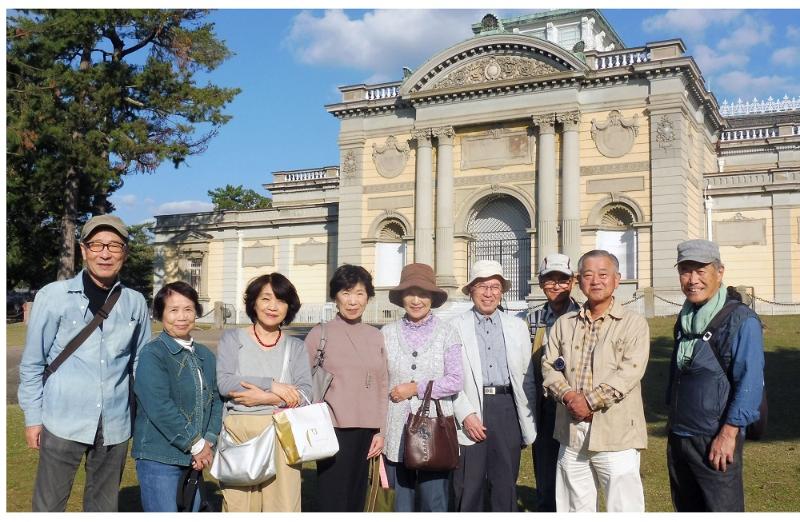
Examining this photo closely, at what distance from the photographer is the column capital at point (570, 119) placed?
82.4ft

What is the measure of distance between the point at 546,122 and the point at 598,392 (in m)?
21.9

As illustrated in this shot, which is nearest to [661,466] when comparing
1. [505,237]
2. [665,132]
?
[665,132]

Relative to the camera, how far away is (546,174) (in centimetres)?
2541

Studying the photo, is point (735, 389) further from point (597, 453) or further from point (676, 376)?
point (597, 453)

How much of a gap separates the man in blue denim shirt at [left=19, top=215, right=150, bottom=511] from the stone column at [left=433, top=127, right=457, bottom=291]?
22260 mm

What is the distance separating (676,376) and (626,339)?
0.43 m

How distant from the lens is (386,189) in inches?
1128

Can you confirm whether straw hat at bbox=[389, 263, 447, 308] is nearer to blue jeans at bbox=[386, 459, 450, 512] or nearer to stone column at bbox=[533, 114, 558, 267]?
blue jeans at bbox=[386, 459, 450, 512]

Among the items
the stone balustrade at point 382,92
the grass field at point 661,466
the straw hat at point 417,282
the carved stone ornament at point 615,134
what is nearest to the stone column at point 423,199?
the stone balustrade at point 382,92

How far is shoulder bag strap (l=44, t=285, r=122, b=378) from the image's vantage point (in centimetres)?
459

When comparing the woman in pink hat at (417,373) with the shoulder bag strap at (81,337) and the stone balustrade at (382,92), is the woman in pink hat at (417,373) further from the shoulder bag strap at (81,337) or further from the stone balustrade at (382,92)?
the stone balustrade at (382,92)

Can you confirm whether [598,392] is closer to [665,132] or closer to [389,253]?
[665,132]

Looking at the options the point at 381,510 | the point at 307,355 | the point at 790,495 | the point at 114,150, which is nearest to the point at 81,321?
the point at 307,355

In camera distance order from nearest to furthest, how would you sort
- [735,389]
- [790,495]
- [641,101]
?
[735,389], [790,495], [641,101]
